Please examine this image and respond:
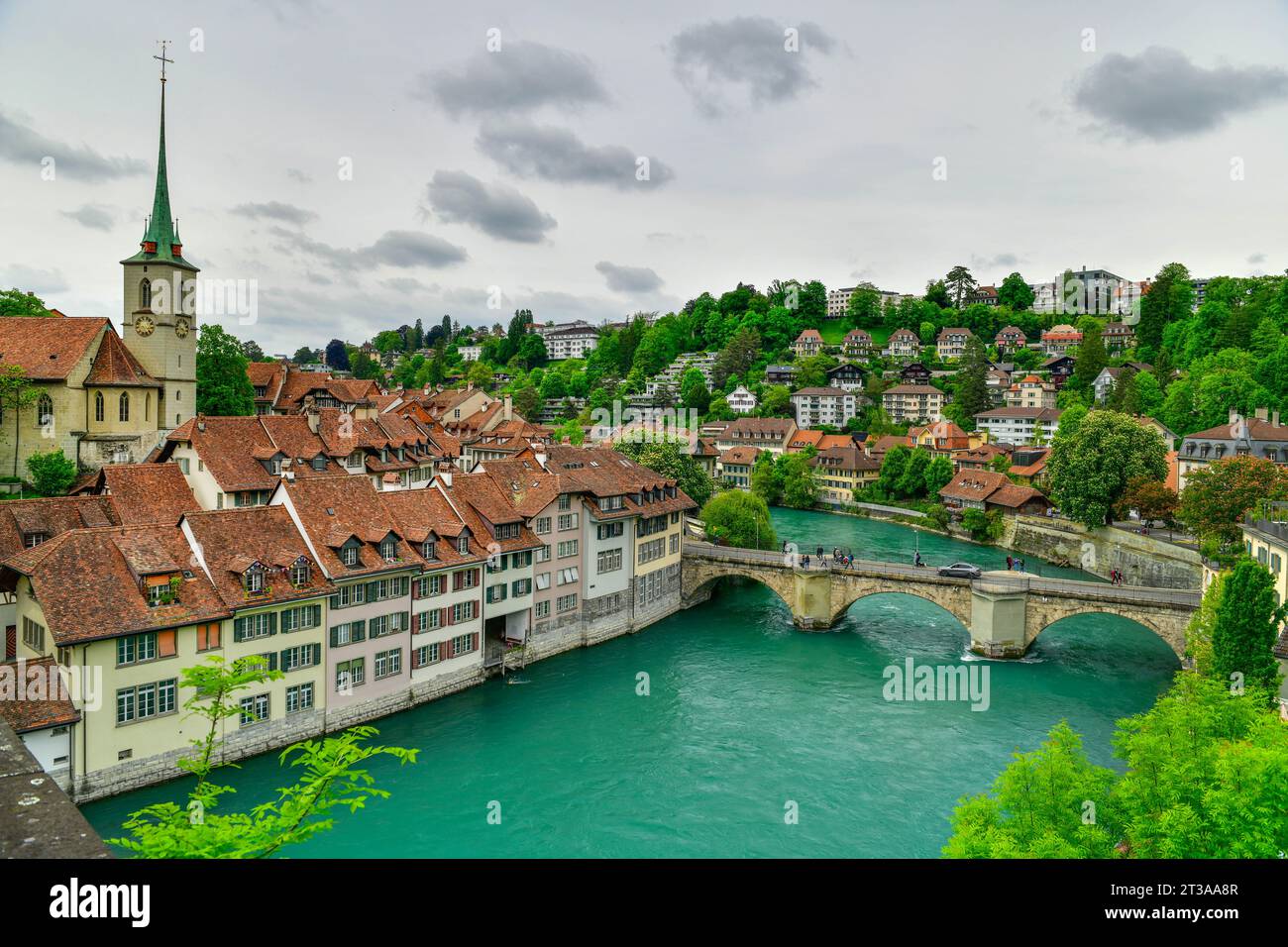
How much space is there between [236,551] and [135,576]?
3.15 metres

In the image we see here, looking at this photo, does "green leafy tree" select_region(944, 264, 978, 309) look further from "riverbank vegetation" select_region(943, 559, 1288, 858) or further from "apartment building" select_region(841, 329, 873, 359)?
"riverbank vegetation" select_region(943, 559, 1288, 858)

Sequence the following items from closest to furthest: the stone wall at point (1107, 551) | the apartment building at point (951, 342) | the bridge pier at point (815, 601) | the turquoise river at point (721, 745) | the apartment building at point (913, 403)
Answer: the turquoise river at point (721, 745) < the bridge pier at point (815, 601) < the stone wall at point (1107, 551) < the apartment building at point (913, 403) < the apartment building at point (951, 342)

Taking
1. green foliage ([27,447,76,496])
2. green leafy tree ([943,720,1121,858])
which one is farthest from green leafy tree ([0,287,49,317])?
green leafy tree ([943,720,1121,858])

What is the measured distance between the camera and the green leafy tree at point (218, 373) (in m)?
57.2

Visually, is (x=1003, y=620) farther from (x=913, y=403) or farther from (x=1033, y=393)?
(x=913, y=403)

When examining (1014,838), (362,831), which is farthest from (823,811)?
(362,831)

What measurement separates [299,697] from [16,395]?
23479 millimetres

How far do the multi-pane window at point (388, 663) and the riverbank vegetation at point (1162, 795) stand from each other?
2036cm

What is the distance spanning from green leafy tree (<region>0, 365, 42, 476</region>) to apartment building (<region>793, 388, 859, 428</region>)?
91.5 m

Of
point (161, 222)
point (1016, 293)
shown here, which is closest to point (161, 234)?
point (161, 222)

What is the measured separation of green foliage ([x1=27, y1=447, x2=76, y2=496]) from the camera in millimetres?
38500

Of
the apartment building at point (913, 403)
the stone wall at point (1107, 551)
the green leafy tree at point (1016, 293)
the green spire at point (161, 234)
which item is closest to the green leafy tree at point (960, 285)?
the green leafy tree at point (1016, 293)

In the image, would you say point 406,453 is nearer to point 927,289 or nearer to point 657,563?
point 657,563

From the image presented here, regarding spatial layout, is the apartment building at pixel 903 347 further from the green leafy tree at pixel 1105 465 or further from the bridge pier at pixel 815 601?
the bridge pier at pixel 815 601
